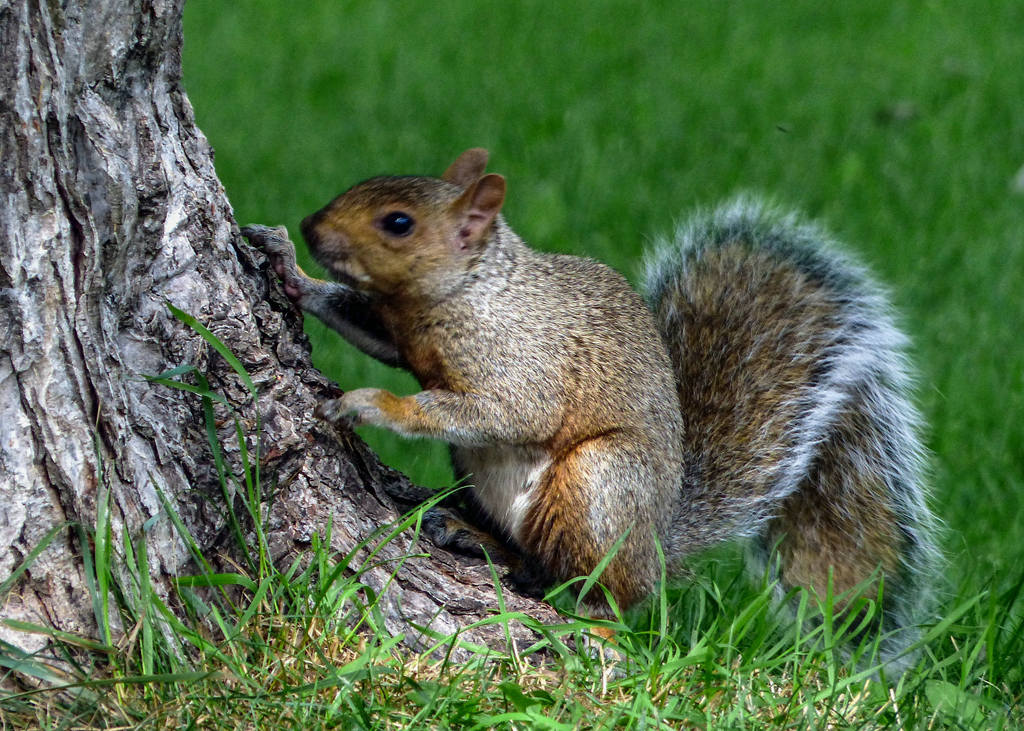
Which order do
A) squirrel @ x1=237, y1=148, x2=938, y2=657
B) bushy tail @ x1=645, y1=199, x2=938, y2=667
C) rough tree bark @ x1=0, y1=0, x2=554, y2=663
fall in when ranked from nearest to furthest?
rough tree bark @ x1=0, y1=0, x2=554, y2=663 → squirrel @ x1=237, y1=148, x2=938, y2=657 → bushy tail @ x1=645, y1=199, x2=938, y2=667

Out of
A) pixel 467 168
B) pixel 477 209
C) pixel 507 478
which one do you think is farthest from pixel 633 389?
pixel 467 168

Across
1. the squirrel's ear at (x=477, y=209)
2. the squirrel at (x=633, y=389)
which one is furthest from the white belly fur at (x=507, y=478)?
the squirrel's ear at (x=477, y=209)

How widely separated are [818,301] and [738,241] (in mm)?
215

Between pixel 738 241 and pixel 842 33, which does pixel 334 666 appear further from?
pixel 842 33

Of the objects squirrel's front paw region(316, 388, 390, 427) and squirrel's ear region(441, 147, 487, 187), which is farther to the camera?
squirrel's ear region(441, 147, 487, 187)

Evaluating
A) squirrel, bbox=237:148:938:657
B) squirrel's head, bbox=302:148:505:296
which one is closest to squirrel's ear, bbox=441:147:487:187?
squirrel, bbox=237:148:938:657

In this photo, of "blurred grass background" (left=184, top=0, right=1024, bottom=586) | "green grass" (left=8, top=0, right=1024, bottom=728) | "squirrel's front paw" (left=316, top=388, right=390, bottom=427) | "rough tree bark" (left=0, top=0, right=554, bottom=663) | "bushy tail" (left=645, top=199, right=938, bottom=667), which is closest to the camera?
"rough tree bark" (left=0, top=0, right=554, bottom=663)

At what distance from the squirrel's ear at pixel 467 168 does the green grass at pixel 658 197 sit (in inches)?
34.7

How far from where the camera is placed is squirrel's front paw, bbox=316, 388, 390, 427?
214 cm

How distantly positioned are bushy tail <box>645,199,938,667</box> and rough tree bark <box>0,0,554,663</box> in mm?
523

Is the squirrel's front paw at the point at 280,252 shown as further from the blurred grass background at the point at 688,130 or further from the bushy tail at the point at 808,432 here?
the blurred grass background at the point at 688,130

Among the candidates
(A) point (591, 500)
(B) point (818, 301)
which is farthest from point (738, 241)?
(A) point (591, 500)

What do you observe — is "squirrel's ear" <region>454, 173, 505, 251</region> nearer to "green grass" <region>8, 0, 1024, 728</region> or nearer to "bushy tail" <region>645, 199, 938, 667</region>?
"bushy tail" <region>645, 199, 938, 667</region>

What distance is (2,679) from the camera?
1688 millimetres
